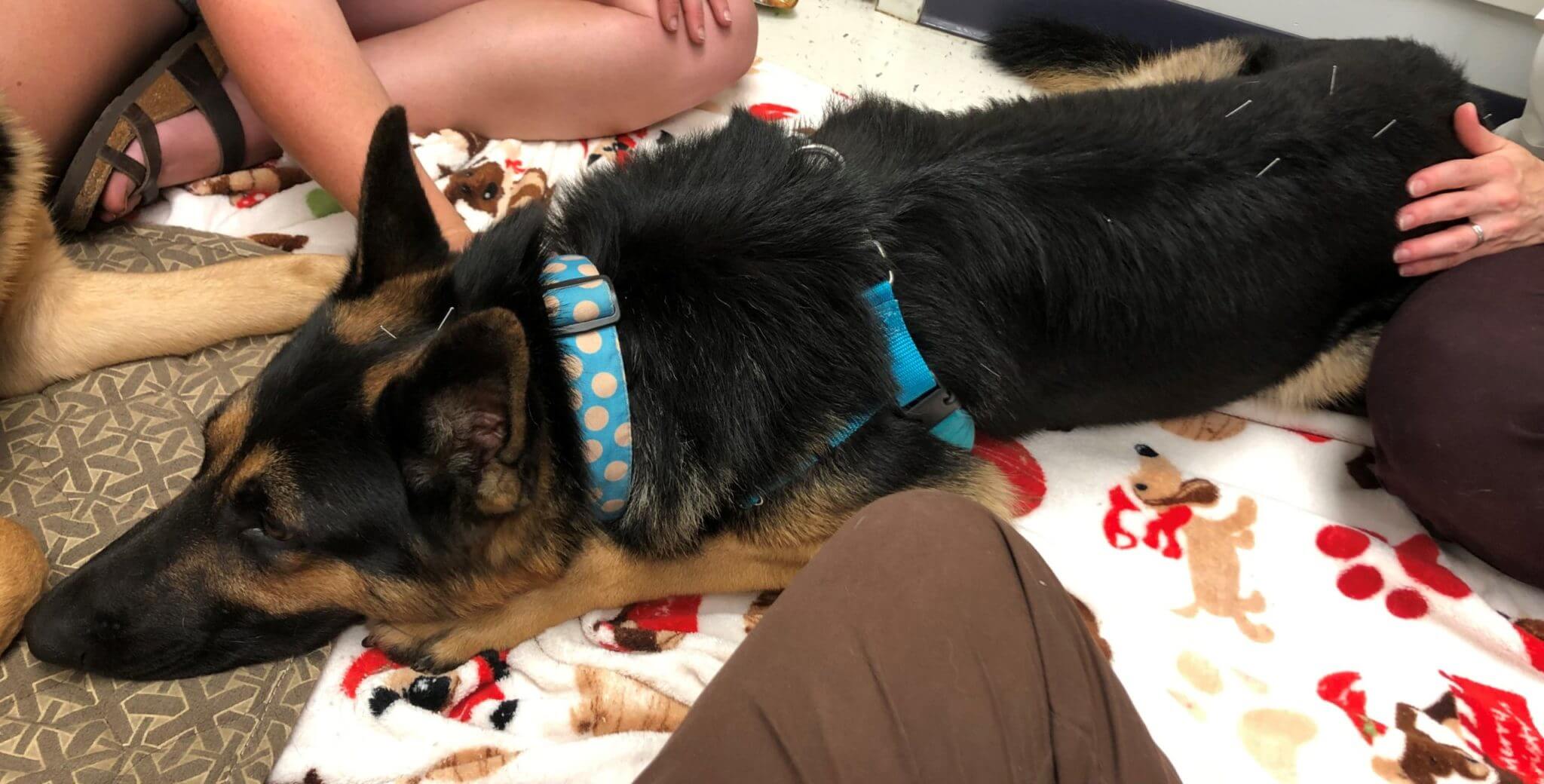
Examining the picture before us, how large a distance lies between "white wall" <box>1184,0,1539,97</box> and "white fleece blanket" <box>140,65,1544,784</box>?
87.9 inches

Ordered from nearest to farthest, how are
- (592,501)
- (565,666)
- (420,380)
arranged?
(420,380)
(592,501)
(565,666)

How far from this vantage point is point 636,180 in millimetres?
1883

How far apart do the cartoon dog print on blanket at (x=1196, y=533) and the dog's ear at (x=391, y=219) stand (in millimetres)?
1981

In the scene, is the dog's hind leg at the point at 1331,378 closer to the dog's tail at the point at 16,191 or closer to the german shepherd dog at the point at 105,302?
the german shepherd dog at the point at 105,302

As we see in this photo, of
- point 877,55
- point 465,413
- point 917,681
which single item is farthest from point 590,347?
point 877,55

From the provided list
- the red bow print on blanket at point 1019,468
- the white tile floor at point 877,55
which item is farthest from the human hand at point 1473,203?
the white tile floor at point 877,55

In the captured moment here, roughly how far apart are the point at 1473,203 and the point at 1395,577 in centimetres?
103

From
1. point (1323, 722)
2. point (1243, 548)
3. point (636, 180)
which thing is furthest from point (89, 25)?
point (1323, 722)

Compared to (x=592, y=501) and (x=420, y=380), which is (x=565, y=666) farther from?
(x=420, y=380)

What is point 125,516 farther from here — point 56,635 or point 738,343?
point 738,343

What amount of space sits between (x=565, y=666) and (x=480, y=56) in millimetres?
2106

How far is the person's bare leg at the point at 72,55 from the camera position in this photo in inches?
85.4

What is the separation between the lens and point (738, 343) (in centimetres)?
165

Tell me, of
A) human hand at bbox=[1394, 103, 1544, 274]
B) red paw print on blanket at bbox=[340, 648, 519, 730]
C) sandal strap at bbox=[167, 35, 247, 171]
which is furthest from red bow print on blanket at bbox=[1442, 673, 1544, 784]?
sandal strap at bbox=[167, 35, 247, 171]
